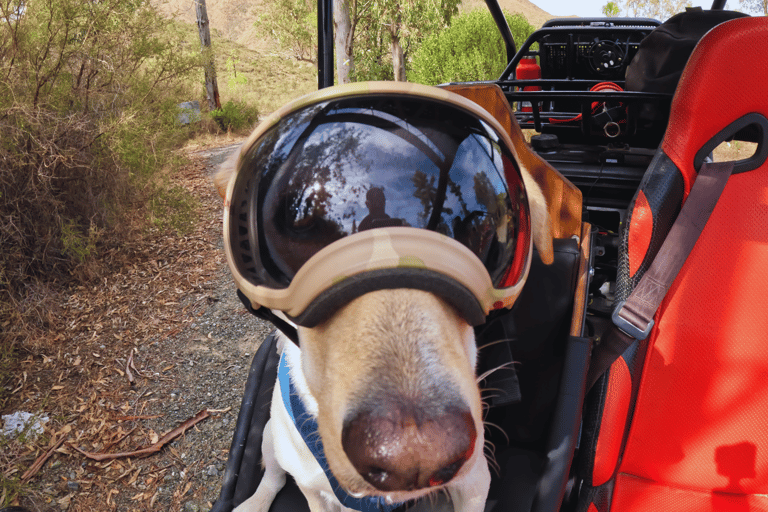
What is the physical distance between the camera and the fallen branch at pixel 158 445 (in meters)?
2.85

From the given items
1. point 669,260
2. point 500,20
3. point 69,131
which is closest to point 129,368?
point 69,131

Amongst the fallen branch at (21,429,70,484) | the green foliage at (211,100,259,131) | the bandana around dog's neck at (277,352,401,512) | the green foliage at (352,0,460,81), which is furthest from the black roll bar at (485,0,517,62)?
the green foliage at (352,0,460,81)

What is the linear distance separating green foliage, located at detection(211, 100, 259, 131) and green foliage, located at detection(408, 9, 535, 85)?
4886 millimetres

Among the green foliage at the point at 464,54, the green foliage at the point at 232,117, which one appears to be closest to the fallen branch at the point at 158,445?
the green foliage at the point at 464,54

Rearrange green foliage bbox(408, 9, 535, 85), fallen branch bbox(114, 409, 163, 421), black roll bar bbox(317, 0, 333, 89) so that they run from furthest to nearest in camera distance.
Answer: green foliage bbox(408, 9, 535, 85), fallen branch bbox(114, 409, 163, 421), black roll bar bbox(317, 0, 333, 89)

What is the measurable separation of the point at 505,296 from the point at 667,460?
1112 millimetres

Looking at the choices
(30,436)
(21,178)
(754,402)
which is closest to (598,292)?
(754,402)

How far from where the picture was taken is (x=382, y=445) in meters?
0.69

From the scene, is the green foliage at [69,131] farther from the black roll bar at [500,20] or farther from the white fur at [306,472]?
the black roll bar at [500,20]

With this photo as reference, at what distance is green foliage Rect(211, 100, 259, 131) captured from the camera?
12.2 m

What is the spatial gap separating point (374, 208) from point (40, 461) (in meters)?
3.08

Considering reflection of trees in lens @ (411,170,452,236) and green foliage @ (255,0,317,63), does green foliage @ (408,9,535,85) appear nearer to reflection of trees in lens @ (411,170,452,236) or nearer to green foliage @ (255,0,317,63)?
green foliage @ (255,0,317,63)

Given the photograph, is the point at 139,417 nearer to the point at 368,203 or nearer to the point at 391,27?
the point at 368,203

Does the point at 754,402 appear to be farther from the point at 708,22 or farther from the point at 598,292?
the point at 708,22
